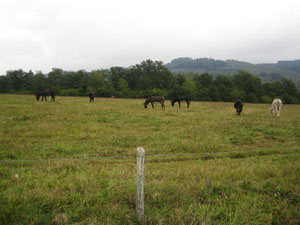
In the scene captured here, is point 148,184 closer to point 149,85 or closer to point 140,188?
point 140,188

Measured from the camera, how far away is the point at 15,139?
7.78 m

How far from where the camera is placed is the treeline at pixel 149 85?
2623 inches

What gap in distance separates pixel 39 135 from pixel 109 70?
79056mm

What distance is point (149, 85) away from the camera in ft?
243

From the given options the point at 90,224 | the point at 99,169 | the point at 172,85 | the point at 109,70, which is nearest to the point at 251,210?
the point at 90,224

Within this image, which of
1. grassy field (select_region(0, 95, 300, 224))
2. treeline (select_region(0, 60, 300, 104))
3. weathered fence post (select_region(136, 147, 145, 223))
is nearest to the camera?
weathered fence post (select_region(136, 147, 145, 223))

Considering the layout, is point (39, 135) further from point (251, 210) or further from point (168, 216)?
point (251, 210)

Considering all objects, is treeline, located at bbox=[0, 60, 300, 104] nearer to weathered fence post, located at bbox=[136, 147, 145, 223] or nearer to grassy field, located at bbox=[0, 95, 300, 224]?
grassy field, located at bbox=[0, 95, 300, 224]

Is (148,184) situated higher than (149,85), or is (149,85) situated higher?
(149,85)

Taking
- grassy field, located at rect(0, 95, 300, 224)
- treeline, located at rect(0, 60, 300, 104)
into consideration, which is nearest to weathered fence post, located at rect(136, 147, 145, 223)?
grassy field, located at rect(0, 95, 300, 224)

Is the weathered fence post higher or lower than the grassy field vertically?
higher

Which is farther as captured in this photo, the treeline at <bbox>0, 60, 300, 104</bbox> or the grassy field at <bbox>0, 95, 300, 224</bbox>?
the treeline at <bbox>0, 60, 300, 104</bbox>

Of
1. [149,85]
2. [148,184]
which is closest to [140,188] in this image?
[148,184]

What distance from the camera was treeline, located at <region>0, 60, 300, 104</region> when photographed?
6662 cm
